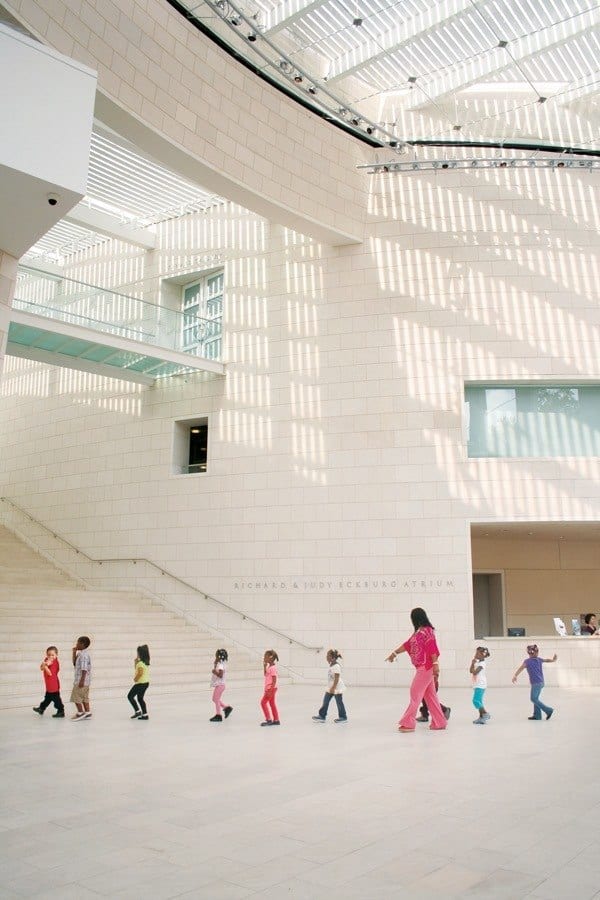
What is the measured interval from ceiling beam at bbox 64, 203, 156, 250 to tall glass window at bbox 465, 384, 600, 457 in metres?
11.3

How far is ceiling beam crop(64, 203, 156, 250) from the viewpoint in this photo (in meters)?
21.2

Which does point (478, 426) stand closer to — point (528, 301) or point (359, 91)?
point (528, 301)

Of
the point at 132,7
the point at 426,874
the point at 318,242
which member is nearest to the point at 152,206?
the point at 318,242

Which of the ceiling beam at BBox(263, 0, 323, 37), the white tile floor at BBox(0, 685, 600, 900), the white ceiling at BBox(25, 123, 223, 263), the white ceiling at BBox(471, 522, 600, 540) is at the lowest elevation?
the white tile floor at BBox(0, 685, 600, 900)

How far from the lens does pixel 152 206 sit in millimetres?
22344

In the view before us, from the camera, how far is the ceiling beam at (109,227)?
69.6 ft

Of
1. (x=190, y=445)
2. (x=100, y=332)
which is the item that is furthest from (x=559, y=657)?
(x=100, y=332)

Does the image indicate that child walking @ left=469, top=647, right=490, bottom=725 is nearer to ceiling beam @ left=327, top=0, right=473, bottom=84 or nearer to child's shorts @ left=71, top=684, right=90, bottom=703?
child's shorts @ left=71, top=684, right=90, bottom=703

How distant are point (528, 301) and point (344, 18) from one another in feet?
25.4

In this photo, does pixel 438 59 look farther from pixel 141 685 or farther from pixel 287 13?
pixel 141 685

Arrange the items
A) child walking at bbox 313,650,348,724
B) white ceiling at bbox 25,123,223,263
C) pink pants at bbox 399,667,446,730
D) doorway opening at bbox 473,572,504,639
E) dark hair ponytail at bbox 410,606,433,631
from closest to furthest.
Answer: pink pants at bbox 399,667,446,730 < dark hair ponytail at bbox 410,606,433,631 < child walking at bbox 313,650,348,724 < white ceiling at bbox 25,123,223,263 < doorway opening at bbox 473,572,504,639

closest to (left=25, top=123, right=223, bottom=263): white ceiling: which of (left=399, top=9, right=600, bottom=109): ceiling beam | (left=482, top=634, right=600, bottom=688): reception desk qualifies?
(left=399, top=9, right=600, bottom=109): ceiling beam

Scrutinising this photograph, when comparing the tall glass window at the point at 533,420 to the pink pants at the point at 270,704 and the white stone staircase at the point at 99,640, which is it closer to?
the white stone staircase at the point at 99,640

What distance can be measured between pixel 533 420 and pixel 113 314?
1077 cm
